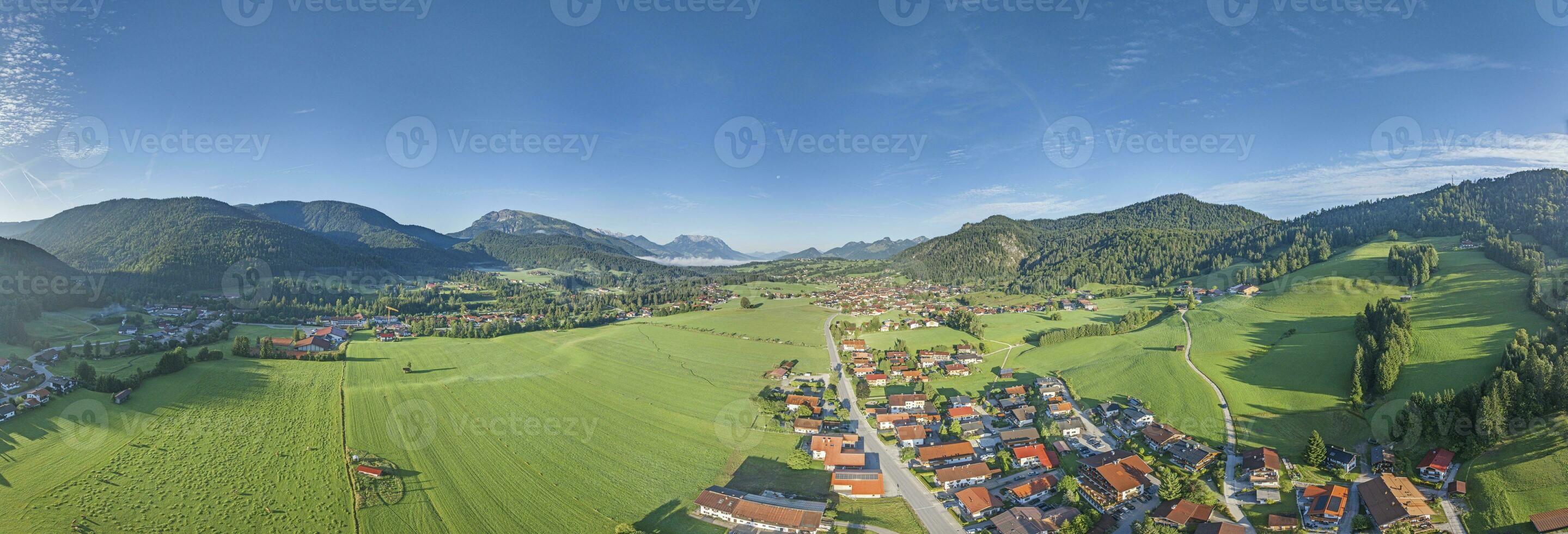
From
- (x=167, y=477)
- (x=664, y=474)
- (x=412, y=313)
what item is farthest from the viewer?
(x=412, y=313)

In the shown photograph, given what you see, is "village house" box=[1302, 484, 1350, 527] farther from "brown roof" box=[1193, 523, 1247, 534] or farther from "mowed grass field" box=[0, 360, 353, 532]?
"mowed grass field" box=[0, 360, 353, 532]

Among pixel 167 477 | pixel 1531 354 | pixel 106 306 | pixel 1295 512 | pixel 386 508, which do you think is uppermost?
pixel 106 306

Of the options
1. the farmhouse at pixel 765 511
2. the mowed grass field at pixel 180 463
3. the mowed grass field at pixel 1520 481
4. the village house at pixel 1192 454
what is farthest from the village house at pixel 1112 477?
the mowed grass field at pixel 180 463

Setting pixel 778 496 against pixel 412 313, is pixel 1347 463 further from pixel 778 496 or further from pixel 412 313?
pixel 412 313

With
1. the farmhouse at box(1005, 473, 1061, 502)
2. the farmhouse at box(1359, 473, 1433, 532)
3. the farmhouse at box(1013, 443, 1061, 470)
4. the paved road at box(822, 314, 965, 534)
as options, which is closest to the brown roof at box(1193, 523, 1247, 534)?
the farmhouse at box(1359, 473, 1433, 532)

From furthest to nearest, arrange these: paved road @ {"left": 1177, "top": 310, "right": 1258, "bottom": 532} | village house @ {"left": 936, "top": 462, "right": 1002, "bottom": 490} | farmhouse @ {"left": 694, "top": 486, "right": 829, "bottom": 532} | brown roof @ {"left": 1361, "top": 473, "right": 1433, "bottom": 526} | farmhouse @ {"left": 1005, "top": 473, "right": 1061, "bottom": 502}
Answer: village house @ {"left": 936, "top": 462, "right": 1002, "bottom": 490} < farmhouse @ {"left": 1005, "top": 473, "right": 1061, "bottom": 502} < paved road @ {"left": 1177, "top": 310, "right": 1258, "bottom": 532} < farmhouse @ {"left": 694, "top": 486, "right": 829, "bottom": 532} < brown roof @ {"left": 1361, "top": 473, "right": 1433, "bottom": 526}

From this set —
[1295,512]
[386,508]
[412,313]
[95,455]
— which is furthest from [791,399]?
[412,313]

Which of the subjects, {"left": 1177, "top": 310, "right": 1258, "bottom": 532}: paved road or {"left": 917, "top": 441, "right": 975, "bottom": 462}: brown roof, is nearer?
{"left": 1177, "top": 310, "right": 1258, "bottom": 532}: paved road
